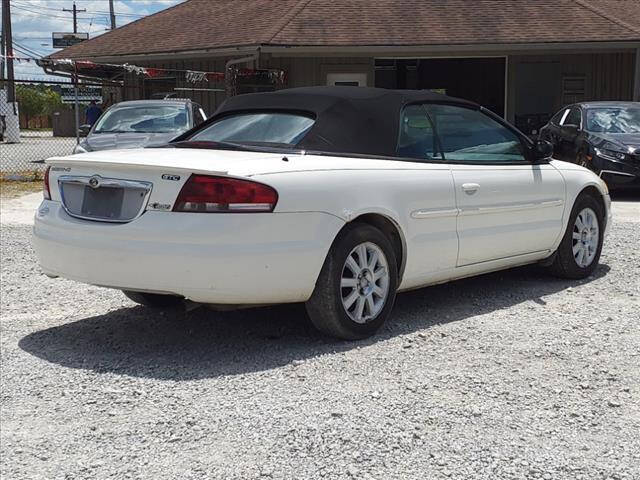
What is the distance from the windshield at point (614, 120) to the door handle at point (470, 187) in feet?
28.3

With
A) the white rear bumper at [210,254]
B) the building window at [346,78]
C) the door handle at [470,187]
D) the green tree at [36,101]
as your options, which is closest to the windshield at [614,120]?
the building window at [346,78]

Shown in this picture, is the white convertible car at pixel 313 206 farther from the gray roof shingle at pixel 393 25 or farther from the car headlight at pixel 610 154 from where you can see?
the gray roof shingle at pixel 393 25

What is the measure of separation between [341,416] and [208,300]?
3.71 ft

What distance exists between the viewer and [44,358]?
4852mm

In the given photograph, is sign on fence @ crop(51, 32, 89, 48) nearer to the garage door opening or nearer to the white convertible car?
→ the garage door opening

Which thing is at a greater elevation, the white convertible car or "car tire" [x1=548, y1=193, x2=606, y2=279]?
the white convertible car

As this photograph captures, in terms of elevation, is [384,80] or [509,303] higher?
[384,80]

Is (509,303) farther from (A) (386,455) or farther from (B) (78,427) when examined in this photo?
(B) (78,427)

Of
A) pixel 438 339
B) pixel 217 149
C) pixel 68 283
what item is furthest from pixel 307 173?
pixel 68 283

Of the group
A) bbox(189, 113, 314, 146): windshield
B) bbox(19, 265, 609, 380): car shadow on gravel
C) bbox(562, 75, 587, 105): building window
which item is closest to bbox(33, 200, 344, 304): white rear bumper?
bbox(19, 265, 609, 380): car shadow on gravel

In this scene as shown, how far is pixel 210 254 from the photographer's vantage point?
4.40 metres

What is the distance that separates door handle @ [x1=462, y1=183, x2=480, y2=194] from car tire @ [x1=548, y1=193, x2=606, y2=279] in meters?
1.29

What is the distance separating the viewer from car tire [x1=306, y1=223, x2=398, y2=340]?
15.8 ft

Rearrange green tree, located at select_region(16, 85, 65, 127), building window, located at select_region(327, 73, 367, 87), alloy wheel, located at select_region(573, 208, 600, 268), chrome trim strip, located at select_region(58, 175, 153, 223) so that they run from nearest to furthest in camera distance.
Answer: chrome trim strip, located at select_region(58, 175, 153, 223) < alloy wheel, located at select_region(573, 208, 600, 268) < building window, located at select_region(327, 73, 367, 87) < green tree, located at select_region(16, 85, 65, 127)
